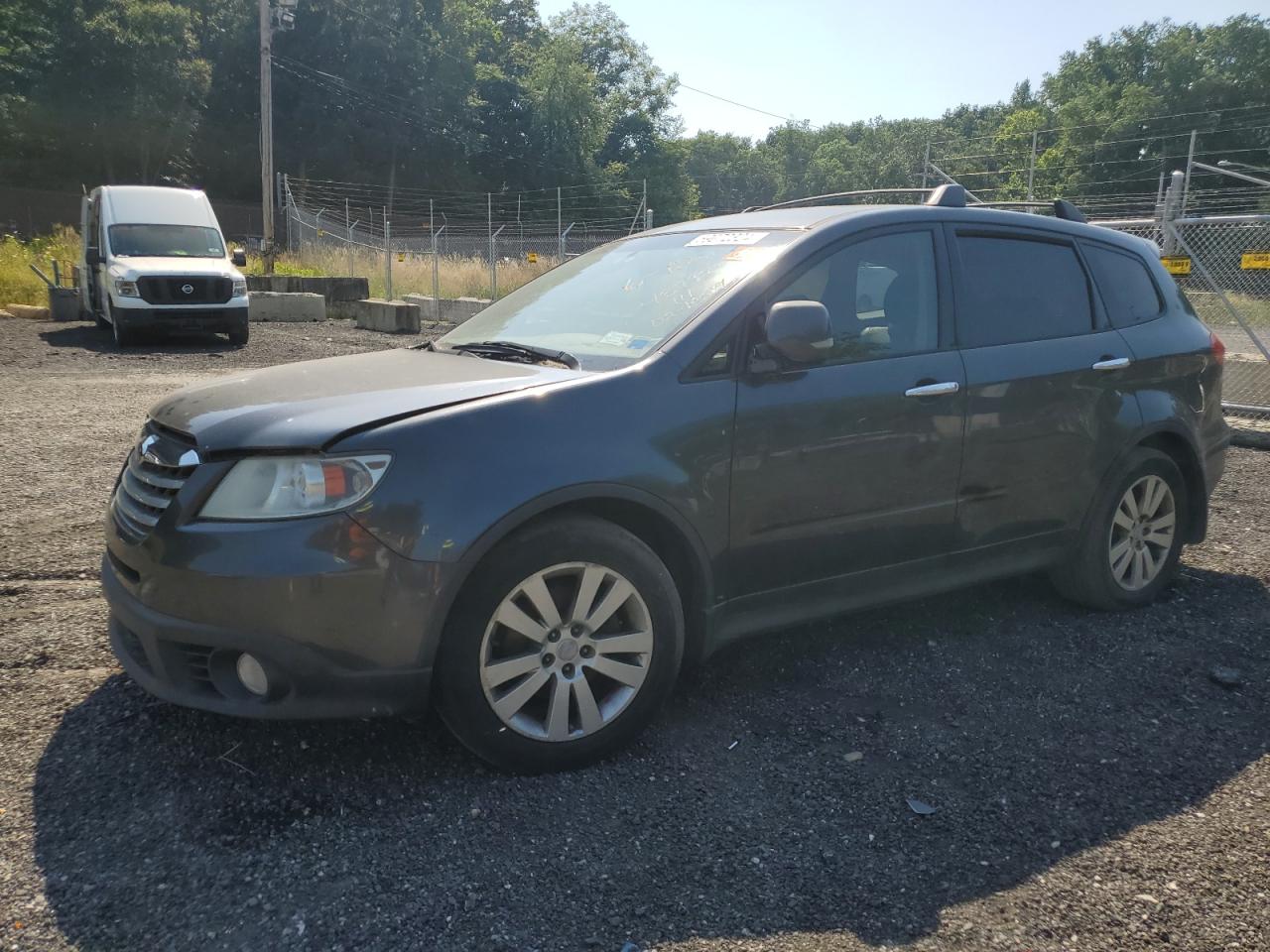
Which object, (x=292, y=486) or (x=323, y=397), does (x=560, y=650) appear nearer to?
(x=292, y=486)

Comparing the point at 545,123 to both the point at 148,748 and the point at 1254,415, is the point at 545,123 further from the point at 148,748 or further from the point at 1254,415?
the point at 148,748

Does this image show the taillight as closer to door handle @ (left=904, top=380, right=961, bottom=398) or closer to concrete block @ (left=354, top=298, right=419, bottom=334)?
door handle @ (left=904, top=380, right=961, bottom=398)

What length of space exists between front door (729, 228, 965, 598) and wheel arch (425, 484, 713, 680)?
147 millimetres

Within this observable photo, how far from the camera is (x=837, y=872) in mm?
2650

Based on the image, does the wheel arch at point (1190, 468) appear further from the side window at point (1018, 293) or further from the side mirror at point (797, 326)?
the side mirror at point (797, 326)

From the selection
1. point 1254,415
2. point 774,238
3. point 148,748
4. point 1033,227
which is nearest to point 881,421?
point 774,238

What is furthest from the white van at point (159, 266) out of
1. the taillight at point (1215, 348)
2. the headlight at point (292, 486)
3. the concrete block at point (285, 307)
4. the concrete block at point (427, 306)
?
the taillight at point (1215, 348)

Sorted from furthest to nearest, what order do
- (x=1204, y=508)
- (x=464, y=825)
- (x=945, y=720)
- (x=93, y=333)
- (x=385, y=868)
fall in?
(x=93, y=333) → (x=1204, y=508) → (x=945, y=720) → (x=464, y=825) → (x=385, y=868)

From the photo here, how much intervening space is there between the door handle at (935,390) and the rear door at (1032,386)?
9cm

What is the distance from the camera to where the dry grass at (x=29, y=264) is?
20.7m

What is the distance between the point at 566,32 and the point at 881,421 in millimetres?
85297

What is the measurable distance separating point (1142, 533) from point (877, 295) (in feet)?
A: 6.35

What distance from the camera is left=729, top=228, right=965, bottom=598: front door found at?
341 centimetres

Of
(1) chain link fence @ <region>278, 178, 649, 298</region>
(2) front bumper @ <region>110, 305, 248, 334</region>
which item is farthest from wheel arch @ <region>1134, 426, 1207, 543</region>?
(2) front bumper @ <region>110, 305, 248, 334</region>
